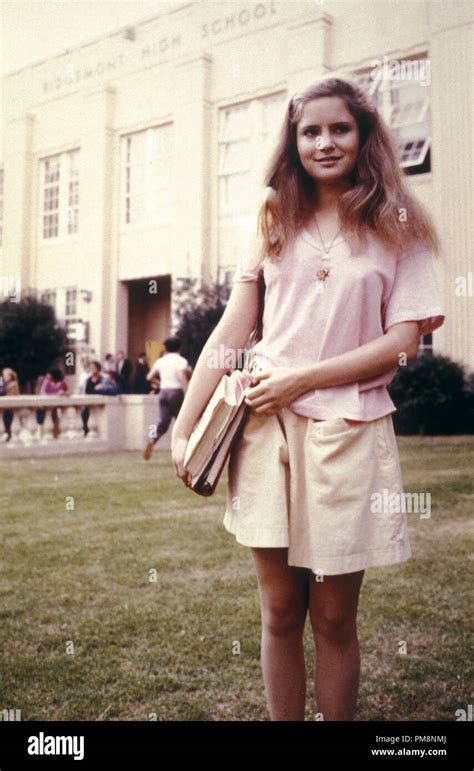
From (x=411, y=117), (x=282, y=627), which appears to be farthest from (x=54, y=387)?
(x=282, y=627)

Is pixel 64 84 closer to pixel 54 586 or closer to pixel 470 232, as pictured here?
pixel 470 232

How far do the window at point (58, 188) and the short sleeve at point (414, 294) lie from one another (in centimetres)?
310

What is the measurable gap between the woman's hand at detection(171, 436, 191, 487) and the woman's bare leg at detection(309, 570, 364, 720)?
1.09 feet

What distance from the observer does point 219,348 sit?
4.87 feet

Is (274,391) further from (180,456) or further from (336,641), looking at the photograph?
(336,641)

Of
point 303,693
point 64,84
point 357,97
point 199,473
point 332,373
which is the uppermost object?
point 64,84

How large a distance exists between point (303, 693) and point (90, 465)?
4.12m

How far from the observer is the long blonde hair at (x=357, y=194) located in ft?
4.49

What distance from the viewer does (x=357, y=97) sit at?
1407mm

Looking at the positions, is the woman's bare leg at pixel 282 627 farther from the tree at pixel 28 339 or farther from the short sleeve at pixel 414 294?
the tree at pixel 28 339

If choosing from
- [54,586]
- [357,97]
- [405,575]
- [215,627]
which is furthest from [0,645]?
[357,97]

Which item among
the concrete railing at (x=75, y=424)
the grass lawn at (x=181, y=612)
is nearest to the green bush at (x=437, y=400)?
the grass lawn at (x=181, y=612)

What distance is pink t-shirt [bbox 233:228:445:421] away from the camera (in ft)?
4.41

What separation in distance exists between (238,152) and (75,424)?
137 inches
